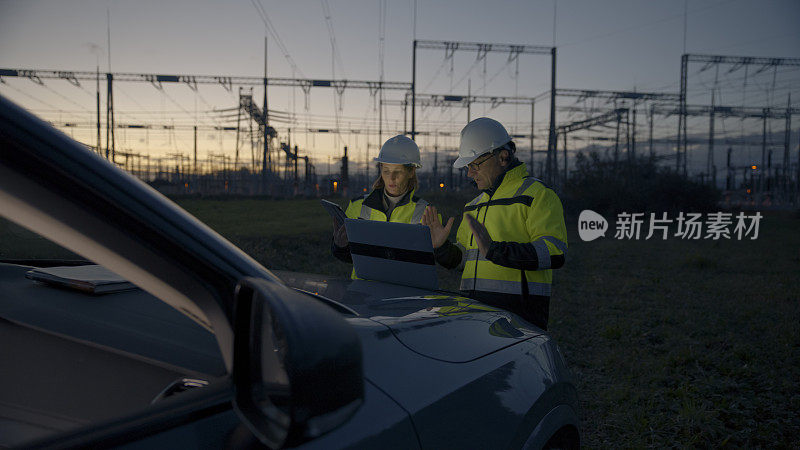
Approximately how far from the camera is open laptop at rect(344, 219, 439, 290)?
229cm

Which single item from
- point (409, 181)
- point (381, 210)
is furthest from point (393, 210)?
point (409, 181)

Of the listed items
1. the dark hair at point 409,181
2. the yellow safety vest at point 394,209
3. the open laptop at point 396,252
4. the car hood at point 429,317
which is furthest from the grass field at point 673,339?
the dark hair at point 409,181

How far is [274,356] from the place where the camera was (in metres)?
0.83

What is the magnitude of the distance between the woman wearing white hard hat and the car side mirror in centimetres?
297

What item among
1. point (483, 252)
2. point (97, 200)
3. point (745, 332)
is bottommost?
point (745, 332)

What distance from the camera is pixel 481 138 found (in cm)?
329

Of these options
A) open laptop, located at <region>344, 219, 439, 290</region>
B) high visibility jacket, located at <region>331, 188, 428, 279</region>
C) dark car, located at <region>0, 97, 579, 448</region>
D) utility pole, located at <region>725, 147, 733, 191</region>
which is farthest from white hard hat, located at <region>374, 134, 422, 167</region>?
utility pole, located at <region>725, 147, 733, 191</region>

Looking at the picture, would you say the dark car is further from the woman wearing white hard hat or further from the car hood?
the woman wearing white hard hat

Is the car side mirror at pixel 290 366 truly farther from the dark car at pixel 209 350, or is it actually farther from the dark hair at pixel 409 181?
the dark hair at pixel 409 181

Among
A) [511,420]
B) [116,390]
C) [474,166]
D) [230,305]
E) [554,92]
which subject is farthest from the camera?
[554,92]

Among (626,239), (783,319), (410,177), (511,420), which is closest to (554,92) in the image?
(626,239)

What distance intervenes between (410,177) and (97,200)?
11.2ft

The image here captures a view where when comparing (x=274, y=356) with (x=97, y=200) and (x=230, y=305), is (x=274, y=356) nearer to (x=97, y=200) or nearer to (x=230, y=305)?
(x=230, y=305)

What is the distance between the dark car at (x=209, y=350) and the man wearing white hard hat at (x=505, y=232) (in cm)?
96
